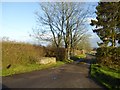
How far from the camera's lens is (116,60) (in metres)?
30.0

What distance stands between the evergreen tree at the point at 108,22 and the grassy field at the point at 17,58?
36.4ft

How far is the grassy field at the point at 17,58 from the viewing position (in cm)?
2019

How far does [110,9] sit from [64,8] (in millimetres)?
10682

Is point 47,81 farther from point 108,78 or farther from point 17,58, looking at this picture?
point 17,58

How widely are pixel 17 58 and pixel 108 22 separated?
15487mm

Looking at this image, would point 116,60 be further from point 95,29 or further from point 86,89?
point 86,89

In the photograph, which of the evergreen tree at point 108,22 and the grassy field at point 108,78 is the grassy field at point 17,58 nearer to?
the grassy field at point 108,78

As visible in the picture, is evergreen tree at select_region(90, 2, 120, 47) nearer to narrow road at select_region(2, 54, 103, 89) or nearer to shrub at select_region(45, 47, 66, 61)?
shrub at select_region(45, 47, 66, 61)

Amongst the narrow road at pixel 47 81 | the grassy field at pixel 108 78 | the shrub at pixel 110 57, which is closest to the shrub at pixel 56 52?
the shrub at pixel 110 57

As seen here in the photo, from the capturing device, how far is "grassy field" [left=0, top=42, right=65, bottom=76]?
20188mm

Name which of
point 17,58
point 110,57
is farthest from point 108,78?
point 110,57

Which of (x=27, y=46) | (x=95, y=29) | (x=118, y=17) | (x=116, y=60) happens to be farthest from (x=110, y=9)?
(x=27, y=46)

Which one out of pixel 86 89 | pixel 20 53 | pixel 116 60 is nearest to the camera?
pixel 86 89

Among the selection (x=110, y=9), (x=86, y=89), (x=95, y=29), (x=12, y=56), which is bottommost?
(x=86, y=89)
